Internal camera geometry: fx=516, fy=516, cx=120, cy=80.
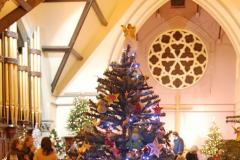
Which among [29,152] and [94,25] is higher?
[94,25]

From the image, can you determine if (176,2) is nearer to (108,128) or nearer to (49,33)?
(49,33)

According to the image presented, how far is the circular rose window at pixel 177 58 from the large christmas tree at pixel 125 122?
1107cm

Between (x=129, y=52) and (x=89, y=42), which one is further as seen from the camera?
(x=89, y=42)

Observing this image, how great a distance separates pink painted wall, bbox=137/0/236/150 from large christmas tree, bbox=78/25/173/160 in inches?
421

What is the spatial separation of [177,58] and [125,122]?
456 inches

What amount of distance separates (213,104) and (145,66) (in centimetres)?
245

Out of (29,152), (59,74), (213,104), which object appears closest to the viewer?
(29,152)

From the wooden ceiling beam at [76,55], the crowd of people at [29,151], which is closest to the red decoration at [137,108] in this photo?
the crowd of people at [29,151]

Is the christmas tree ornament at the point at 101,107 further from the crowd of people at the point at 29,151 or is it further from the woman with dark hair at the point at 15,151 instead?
the woman with dark hair at the point at 15,151

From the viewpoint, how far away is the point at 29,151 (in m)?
6.66

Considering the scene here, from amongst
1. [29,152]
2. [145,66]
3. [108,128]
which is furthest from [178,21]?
[108,128]

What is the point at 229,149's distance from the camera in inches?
324

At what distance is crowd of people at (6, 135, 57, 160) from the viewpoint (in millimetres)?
6008

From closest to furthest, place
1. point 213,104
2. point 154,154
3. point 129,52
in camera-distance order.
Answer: point 154,154
point 129,52
point 213,104
